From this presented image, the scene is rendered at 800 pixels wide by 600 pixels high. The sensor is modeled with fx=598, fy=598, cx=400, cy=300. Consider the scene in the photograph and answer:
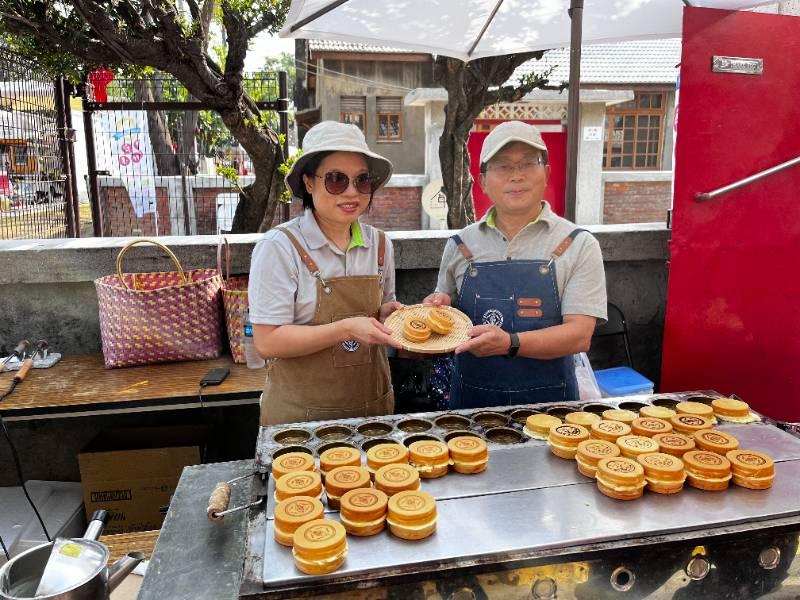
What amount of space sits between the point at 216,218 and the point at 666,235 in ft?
23.0

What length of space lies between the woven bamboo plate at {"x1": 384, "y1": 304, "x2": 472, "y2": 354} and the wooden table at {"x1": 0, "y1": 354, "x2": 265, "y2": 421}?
111 cm

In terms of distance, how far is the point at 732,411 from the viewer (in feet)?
6.97

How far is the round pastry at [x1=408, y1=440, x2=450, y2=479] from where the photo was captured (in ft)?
5.70

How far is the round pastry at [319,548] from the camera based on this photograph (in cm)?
133

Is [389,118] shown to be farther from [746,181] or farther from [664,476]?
[664,476]

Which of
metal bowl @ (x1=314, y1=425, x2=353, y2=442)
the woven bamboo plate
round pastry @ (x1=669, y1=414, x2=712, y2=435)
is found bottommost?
metal bowl @ (x1=314, y1=425, x2=353, y2=442)

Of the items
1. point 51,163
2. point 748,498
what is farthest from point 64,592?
point 51,163

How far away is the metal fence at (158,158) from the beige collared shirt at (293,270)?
13.5 feet

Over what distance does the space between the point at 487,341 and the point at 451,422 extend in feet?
1.23

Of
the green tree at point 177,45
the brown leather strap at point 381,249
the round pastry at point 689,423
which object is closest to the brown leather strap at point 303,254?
the brown leather strap at point 381,249

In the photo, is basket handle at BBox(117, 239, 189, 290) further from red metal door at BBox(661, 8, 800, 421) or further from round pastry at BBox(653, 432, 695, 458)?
red metal door at BBox(661, 8, 800, 421)

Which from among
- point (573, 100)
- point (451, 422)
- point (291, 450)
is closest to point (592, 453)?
point (451, 422)

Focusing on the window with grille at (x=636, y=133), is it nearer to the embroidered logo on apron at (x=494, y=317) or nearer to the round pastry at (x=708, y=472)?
the embroidered logo on apron at (x=494, y=317)

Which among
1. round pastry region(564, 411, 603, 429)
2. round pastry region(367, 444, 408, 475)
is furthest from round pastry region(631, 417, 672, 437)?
round pastry region(367, 444, 408, 475)
